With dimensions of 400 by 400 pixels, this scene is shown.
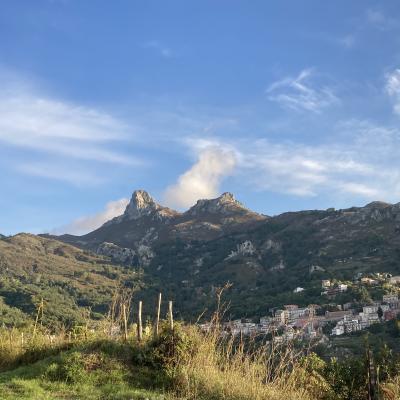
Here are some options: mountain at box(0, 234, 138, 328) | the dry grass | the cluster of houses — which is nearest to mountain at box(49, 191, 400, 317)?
mountain at box(0, 234, 138, 328)

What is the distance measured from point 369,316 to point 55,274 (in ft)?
290

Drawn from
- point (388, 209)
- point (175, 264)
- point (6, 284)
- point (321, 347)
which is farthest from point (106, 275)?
point (321, 347)

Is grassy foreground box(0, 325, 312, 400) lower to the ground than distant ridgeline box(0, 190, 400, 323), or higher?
lower

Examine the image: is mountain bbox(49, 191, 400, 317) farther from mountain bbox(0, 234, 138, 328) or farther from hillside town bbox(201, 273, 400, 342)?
mountain bbox(0, 234, 138, 328)

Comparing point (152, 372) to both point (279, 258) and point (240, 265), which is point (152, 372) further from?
point (279, 258)

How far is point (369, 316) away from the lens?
74250mm

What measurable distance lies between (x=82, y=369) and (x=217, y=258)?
170829 mm

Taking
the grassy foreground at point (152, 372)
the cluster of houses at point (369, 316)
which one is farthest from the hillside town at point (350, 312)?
the grassy foreground at point (152, 372)

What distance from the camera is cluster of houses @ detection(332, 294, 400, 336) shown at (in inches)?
2569

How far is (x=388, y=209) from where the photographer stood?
154 meters

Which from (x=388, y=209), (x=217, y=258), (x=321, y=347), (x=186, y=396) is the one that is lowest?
(x=321, y=347)

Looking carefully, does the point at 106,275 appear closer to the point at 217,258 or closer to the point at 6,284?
the point at 217,258

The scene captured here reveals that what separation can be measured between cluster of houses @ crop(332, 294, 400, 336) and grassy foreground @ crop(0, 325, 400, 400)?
58307 millimetres

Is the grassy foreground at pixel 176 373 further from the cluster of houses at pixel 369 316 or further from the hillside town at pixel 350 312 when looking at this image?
the cluster of houses at pixel 369 316
